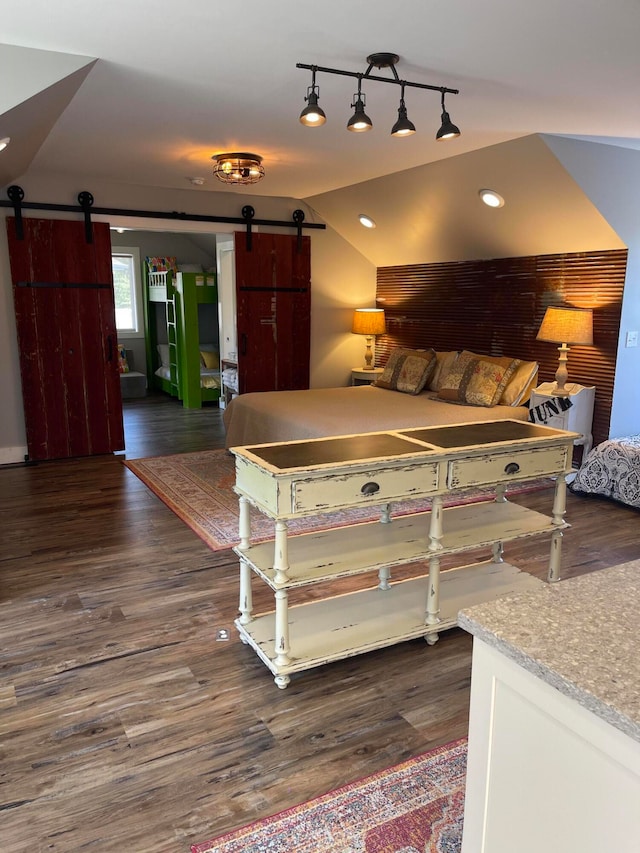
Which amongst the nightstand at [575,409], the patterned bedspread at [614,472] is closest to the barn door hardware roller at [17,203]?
the nightstand at [575,409]

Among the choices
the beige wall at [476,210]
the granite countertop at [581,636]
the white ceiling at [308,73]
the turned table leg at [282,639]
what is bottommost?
the turned table leg at [282,639]

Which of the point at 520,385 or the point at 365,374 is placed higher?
the point at 520,385

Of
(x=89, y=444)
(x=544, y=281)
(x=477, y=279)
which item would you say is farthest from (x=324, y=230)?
(x=89, y=444)

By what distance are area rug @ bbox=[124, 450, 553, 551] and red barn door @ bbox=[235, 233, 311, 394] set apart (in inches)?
48.0

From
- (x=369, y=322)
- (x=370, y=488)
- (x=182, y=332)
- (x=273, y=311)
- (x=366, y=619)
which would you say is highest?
(x=273, y=311)

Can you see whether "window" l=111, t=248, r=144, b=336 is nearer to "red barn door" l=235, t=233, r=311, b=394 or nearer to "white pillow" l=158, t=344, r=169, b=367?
"white pillow" l=158, t=344, r=169, b=367

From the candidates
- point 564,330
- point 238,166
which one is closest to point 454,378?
point 564,330

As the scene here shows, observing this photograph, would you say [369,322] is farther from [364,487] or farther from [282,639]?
[282,639]

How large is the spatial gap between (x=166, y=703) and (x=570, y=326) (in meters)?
3.69

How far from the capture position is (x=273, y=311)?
6.46m

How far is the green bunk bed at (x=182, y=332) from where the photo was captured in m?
7.97

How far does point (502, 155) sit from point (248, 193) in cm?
280

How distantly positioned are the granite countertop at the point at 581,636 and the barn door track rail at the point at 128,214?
17.4 feet

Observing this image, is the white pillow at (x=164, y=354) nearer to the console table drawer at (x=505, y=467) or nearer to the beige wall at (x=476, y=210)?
the beige wall at (x=476, y=210)
